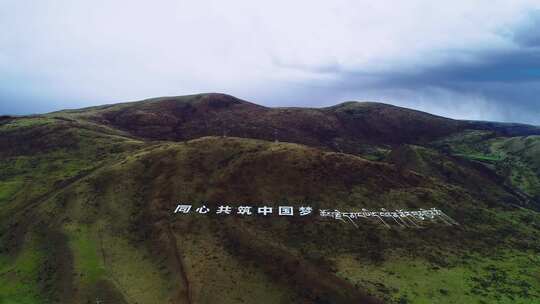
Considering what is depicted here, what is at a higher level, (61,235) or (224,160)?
(224,160)

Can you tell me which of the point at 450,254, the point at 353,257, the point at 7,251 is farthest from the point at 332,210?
the point at 7,251

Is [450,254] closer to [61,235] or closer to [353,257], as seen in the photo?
[353,257]

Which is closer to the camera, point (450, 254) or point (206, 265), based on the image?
point (206, 265)

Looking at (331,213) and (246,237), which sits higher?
(331,213)

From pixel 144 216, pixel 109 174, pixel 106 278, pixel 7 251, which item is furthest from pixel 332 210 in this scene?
pixel 7 251

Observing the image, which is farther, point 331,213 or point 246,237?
point 331,213

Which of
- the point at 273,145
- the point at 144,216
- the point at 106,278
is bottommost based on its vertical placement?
the point at 106,278

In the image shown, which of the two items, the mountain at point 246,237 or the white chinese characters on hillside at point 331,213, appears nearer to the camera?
the mountain at point 246,237

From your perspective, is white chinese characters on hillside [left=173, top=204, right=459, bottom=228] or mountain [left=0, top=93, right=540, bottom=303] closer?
mountain [left=0, top=93, right=540, bottom=303]

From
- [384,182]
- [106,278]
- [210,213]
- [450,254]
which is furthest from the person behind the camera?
[384,182]

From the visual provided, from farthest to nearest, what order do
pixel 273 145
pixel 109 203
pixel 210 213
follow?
pixel 273 145 → pixel 109 203 → pixel 210 213

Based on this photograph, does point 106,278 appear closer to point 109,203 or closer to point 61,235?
point 61,235
